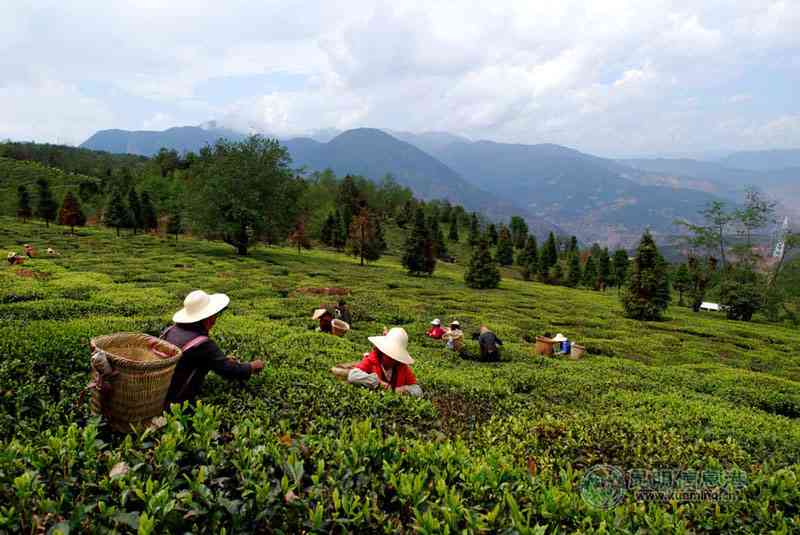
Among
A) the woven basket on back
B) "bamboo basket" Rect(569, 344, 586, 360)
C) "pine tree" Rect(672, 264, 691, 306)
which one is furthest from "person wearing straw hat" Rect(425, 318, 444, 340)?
"pine tree" Rect(672, 264, 691, 306)

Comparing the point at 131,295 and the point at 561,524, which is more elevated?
the point at 561,524

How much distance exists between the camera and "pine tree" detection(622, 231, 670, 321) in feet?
103

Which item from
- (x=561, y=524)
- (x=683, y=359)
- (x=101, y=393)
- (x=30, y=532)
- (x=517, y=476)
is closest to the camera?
(x=30, y=532)

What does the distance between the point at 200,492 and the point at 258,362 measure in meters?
2.67

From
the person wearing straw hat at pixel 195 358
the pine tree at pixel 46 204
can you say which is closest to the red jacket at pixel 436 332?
the person wearing straw hat at pixel 195 358

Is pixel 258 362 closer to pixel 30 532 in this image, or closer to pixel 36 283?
pixel 30 532

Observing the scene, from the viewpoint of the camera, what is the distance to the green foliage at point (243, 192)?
4062 cm

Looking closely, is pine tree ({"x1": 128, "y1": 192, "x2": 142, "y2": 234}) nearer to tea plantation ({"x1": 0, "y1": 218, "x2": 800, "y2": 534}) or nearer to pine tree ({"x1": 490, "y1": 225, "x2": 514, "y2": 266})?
tea plantation ({"x1": 0, "y1": 218, "x2": 800, "y2": 534})

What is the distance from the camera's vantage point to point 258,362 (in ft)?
→ 18.4

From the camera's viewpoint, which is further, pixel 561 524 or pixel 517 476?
pixel 517 476

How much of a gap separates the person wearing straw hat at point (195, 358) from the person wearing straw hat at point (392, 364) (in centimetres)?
188

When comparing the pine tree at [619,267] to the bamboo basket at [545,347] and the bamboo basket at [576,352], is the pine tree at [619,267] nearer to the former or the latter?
the bamboo basket at [576,352]

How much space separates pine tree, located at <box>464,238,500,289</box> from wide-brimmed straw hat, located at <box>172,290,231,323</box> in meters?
37.0

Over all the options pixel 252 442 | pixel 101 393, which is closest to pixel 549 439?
pixel 252 442
